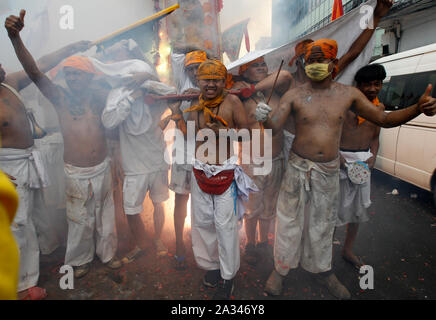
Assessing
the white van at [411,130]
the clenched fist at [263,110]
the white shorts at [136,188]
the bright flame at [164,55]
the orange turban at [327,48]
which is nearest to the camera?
the clenched fist at [263,110]

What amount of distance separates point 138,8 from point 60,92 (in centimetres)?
323

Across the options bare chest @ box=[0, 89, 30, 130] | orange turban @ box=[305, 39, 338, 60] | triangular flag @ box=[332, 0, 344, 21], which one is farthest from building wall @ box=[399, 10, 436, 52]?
bare chest @ box=[0, 89, 30, 130]

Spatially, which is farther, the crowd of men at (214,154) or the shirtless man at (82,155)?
the shirtless man at (82,155)

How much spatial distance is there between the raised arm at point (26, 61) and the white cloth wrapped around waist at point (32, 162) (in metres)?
0.64

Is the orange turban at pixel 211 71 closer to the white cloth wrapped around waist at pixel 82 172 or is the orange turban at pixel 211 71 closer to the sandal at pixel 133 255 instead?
the white cloth wrapped around waist at pixel 82 172

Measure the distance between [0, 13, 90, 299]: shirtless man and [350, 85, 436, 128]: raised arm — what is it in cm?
338

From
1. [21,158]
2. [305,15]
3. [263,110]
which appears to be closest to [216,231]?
[263,110]

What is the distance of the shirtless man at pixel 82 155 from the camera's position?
279 cm

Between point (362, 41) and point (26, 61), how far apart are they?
3.70 metres

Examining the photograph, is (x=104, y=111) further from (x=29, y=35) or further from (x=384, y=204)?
(x=384, y=204)

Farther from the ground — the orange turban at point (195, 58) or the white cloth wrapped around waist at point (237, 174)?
the orange turban at point (195, 58)

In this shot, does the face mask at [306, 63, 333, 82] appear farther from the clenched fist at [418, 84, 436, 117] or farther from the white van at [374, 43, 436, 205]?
the white van at [374, 43, 436, 205]

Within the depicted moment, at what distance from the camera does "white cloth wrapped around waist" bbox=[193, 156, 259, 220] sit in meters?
2.48

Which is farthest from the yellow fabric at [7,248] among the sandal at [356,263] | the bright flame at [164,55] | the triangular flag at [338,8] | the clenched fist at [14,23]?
the bright flame at [164,55]
